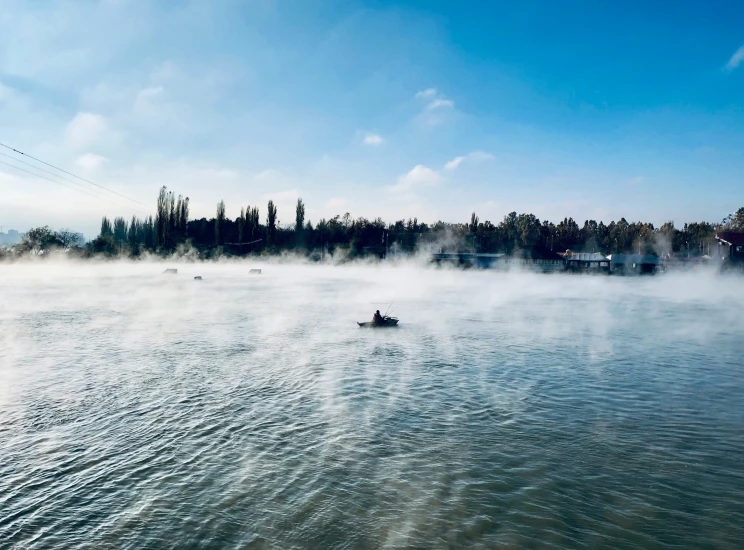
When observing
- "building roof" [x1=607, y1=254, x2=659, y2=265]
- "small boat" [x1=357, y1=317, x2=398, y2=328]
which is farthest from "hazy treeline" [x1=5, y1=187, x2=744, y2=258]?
"small boat" [x1=357, y1=317, x2=398, y2=328]

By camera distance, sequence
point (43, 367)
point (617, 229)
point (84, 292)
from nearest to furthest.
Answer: point (43, 367), point (84, 292), point (617, 229)

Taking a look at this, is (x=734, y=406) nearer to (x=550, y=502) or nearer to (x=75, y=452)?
(x=550, y=502)

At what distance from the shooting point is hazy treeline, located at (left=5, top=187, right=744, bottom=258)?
114562 millimetres

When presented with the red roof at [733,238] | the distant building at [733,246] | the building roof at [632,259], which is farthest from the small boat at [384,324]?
the red roof at [733,238]

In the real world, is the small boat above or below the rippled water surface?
above

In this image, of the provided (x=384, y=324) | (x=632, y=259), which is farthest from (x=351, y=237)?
(x=384, y=324)

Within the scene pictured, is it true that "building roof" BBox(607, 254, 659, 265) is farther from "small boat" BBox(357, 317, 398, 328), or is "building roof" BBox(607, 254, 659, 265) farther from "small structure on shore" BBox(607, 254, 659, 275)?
"small boat" BBox(357, 317, 398, 328)

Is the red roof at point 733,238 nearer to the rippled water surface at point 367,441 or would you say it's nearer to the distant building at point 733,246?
the distant building at point 733,246

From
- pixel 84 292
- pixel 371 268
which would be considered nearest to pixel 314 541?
pixel 84 292

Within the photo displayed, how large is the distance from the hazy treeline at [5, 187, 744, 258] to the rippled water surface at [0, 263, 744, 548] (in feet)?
294

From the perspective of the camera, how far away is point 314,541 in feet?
27.5

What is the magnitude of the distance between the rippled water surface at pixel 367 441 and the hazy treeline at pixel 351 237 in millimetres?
89556

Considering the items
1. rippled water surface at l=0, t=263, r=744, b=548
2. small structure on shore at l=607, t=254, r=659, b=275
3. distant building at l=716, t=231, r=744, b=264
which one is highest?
distant building at l=716, t=231, r=744, b=264

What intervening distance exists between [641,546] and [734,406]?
32.5ft
